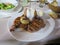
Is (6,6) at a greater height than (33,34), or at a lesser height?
greater

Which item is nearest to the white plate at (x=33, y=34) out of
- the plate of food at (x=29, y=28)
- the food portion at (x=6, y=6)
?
the plate of food at (x=29, y=28)

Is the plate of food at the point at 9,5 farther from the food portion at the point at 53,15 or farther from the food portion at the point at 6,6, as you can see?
the food portion at the point at 53,15

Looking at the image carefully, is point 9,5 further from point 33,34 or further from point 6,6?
point 33,34

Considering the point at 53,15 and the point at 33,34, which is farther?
the point at 53,15

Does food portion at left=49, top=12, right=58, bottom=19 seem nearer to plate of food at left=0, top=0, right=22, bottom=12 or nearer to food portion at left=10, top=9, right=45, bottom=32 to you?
food portion at left=10, top=9, right=45, bottom=32

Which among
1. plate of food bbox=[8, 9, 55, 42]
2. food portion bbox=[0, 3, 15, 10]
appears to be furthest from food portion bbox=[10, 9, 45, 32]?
food portion bbox=[0, 3, 15, 10]

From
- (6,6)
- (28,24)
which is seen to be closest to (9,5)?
(6,6)

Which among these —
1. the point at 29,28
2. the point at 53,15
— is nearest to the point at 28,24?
the point at 29,28

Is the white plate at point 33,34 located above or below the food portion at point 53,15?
below
